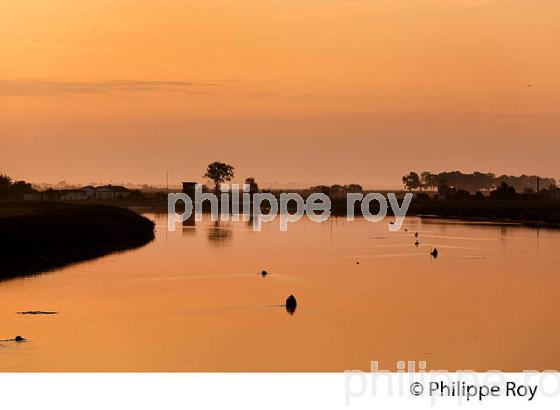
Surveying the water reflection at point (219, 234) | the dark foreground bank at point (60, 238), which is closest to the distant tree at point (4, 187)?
the water reflection at point (219, 234)

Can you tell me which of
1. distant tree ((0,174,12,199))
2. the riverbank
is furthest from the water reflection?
distant tree ((0,174,12,199))

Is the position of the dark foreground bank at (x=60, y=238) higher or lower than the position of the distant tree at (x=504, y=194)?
lower

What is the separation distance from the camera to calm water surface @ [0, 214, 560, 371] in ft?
91.7

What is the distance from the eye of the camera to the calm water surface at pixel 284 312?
91.7 ft

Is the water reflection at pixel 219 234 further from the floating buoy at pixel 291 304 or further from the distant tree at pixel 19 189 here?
the distant tree at pixel 19 189

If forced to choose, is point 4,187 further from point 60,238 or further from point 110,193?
point 60,238

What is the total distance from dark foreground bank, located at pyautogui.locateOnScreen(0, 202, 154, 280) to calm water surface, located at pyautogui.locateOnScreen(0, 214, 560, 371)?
2.04 metres

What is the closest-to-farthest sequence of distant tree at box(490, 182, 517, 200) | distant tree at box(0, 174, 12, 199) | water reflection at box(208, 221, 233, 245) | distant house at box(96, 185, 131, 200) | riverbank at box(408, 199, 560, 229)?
water reflection at box(208, 221, 233, 245)
riverbank at box(408, 199, 560, 229)
distant tree at box(0, 174, 12, 199)
distant tree at box(490, 182, 517, 200)
distant house at box(96, 185, 131, 200)

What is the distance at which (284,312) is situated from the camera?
36.2 meters

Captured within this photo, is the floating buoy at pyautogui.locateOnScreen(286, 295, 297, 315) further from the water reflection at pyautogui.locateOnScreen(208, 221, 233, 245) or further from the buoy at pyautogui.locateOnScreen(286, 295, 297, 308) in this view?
the water reflection at pyautogui.locateOnScreen(208, 221, 233, 245)

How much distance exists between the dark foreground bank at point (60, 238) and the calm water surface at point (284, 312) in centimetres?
204

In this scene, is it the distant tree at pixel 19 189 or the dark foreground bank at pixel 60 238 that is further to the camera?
the distant tree at pixel 19 189

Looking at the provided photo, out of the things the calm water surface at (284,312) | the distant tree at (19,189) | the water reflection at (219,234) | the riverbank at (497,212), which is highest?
the distant tree at (19,189)
